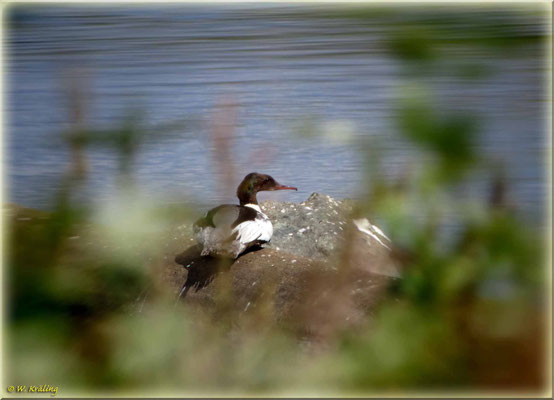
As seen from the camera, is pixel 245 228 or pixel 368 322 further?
pixel 245 228

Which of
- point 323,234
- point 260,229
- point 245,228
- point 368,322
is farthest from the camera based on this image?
point 260,229

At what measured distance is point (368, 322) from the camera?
0.63 metres

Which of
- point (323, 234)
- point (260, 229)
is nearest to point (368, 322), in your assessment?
point (323, 234)

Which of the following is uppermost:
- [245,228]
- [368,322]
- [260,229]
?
[368,322]

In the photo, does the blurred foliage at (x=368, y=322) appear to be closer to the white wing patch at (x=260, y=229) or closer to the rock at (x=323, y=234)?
the rock at (x=323, y=234)

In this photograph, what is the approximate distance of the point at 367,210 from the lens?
1.95 ft

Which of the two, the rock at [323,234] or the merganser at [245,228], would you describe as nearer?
the rock at [323,234]

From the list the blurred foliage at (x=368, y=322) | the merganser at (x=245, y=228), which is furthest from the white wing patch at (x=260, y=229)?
the blurred foliage at (x=368, y=322)

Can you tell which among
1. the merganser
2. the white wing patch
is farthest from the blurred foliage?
the white wing patch

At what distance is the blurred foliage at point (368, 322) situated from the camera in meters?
0.56

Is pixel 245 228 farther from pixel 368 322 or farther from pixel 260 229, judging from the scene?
pixel 368 322

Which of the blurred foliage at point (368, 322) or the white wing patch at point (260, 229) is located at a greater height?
the blurred foliage at point (368, 322)

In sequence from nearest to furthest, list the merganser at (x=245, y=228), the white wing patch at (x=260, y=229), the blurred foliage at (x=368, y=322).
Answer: the blurred foliage at (x=368, y=322) < the merganser at (x=245, y=228) < the white wing patch at (x=260, y=229)

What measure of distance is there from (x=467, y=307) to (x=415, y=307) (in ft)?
0.15
